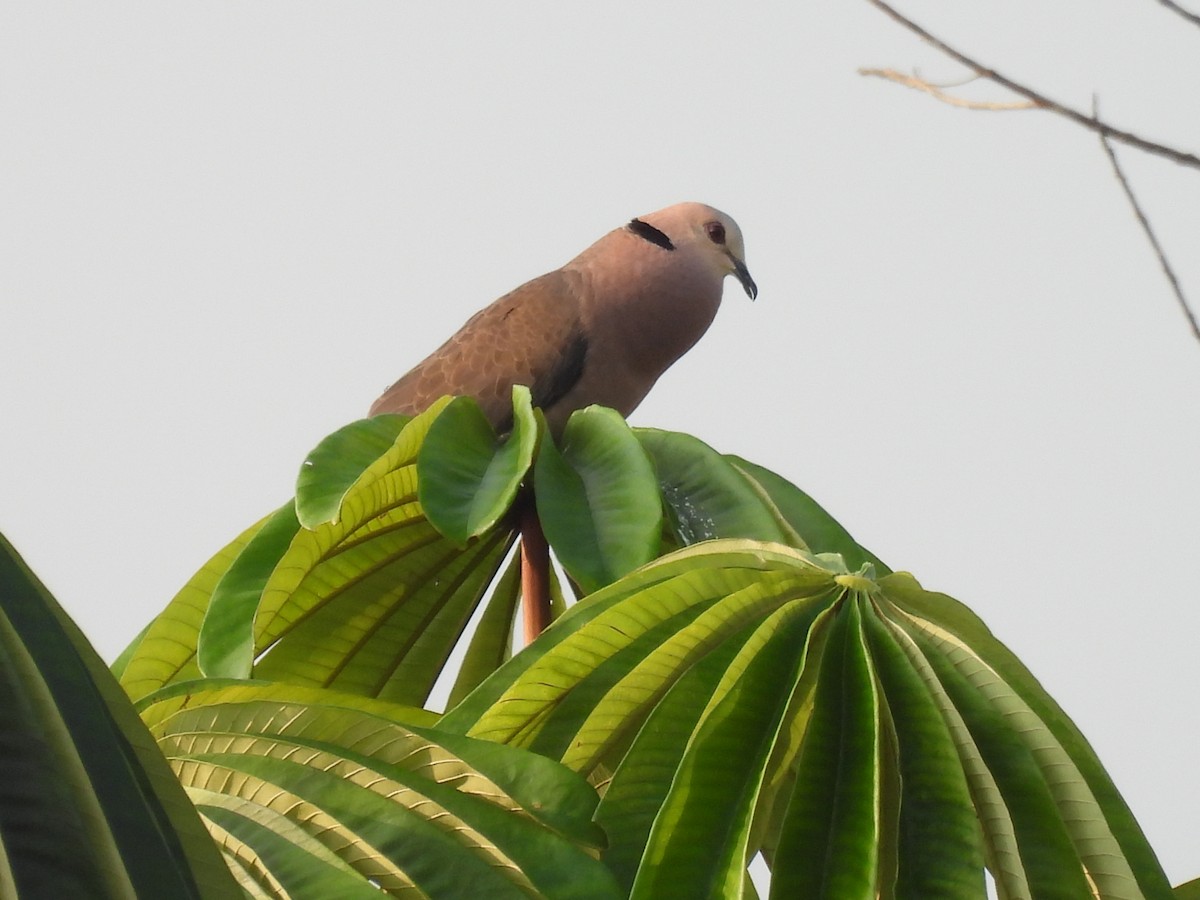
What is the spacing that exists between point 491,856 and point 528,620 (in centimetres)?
94

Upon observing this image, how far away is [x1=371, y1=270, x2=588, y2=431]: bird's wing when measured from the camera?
3.44 meters

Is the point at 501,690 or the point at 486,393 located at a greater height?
the point at 486,393

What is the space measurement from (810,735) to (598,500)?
0.71 meters

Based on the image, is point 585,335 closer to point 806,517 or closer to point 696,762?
point 806,517

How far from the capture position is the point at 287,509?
2008 mm

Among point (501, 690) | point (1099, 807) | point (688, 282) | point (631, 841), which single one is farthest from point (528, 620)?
point (688, 282)

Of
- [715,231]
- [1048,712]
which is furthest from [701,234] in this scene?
[1048,712]

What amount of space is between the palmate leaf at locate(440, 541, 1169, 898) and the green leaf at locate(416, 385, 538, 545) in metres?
0.39

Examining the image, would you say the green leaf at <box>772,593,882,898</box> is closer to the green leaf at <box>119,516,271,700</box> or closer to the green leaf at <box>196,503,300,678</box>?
the green leaf at <box>196,503,300,678</box>

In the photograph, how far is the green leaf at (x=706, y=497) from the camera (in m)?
1.97

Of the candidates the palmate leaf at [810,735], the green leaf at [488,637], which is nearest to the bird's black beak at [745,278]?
the green leaf at [488,637]

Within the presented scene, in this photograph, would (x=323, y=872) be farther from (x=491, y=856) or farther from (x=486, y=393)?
(x=486, y=393)

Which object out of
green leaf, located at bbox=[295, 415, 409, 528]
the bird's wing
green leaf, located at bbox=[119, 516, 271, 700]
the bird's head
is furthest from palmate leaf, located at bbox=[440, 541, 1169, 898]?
the bird's head

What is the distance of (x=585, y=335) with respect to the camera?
11.6 ft
